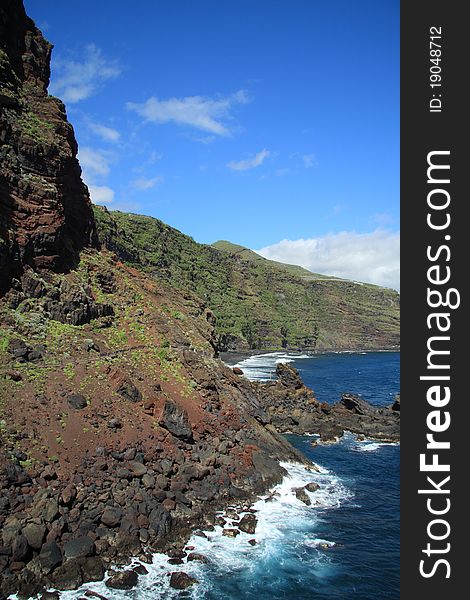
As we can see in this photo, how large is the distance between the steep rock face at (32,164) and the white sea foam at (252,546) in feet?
65.9

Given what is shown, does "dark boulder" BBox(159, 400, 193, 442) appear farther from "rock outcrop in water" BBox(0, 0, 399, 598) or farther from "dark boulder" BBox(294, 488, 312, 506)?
"dark boulder" BBox(294, 488, 312, 506)

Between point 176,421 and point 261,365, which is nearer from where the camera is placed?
point 176,421

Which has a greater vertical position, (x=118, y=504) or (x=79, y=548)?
(x=118, y=504)

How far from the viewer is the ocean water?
69.7ft

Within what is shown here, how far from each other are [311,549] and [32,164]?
32.1 m

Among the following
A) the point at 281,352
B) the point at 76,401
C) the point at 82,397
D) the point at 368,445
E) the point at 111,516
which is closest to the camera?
the point at 111,516

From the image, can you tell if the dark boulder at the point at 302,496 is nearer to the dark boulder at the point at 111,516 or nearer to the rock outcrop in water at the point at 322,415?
the dark boulder at the point at 111,516

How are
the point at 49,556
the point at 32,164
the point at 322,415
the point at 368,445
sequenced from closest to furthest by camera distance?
the point at 49,556 → the point at 32,164 → the point at 368,445 → the point at 322,415

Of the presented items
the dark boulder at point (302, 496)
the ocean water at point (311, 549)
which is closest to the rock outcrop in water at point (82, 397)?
the ocean water at point (311, 549)

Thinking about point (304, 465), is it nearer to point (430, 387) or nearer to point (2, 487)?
point (2, 487)

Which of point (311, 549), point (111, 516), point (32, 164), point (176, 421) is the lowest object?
point (311, 549)

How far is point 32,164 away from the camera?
34.8 meters

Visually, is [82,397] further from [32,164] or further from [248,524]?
[32,164]

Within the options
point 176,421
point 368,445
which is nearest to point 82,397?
point 176,421
